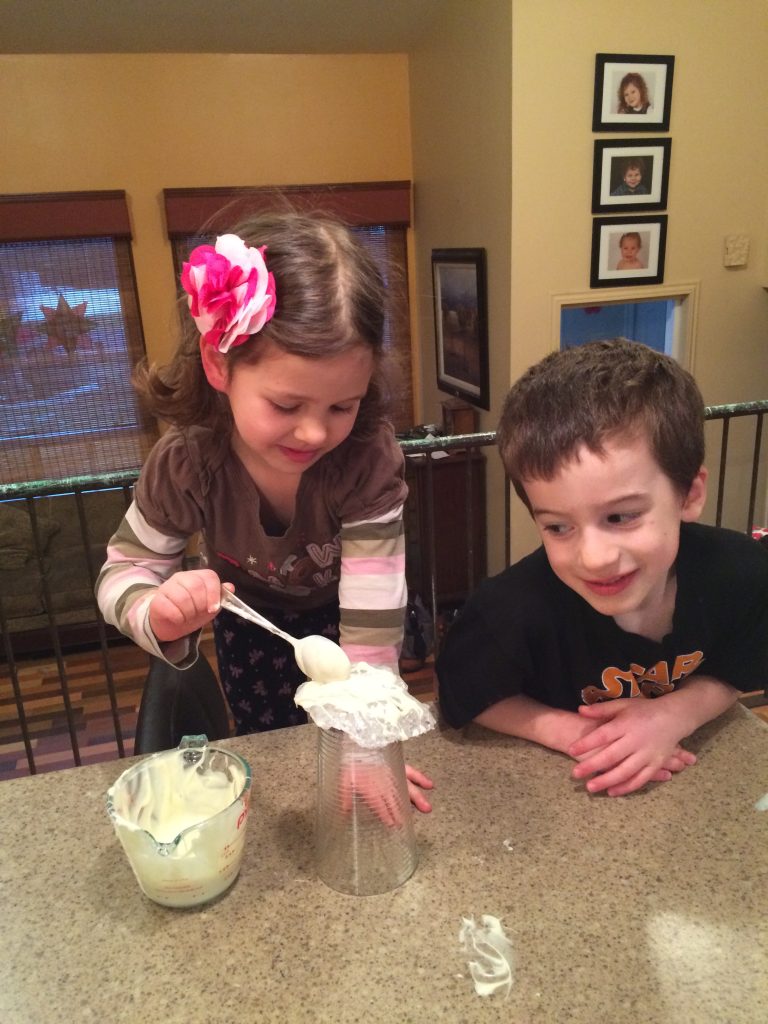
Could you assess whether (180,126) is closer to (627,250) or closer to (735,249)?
(627,250)

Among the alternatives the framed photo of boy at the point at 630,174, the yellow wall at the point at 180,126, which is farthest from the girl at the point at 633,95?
the yellow wall at the point at 180,126

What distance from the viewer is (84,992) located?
0.58 meters

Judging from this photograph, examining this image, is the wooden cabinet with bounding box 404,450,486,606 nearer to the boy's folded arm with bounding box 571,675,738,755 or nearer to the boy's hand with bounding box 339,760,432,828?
the boy's folded arm with bounding box 571,675,738,755

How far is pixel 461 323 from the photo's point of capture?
3.75 meters

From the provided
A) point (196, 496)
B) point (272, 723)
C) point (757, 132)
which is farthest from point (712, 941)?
point (757, 132)

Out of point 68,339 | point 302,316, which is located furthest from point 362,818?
point 68,339

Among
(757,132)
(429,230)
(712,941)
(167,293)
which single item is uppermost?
(757,132)

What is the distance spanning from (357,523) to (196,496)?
22 centimetres

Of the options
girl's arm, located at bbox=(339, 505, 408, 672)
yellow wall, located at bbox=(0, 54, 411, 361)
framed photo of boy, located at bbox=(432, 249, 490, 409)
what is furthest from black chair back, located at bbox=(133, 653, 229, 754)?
yellow wall, located at bbox=(0, 54, 411, 361)

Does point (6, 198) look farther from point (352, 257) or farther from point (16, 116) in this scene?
point (352, 257)

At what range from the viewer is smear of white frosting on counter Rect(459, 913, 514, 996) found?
0.57 metres

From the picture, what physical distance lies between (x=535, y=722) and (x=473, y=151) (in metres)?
3.19

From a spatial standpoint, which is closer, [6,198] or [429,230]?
[6,198]

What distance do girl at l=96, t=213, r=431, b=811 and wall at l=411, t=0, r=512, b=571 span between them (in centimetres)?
242
